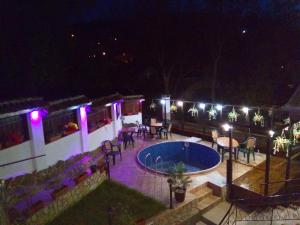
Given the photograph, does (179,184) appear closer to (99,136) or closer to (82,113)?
(82,113)

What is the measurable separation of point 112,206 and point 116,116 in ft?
28.3

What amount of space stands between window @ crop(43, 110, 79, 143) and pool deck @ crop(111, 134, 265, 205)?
10.4 feet

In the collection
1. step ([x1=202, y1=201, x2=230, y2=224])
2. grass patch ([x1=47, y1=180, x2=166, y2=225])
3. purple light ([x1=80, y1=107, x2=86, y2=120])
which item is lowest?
step ([x1=202, y1=201, x2=230, y2=224])

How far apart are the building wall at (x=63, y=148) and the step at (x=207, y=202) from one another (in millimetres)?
7208

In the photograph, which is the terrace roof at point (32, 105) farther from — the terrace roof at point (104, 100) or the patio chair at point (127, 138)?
the patio chair at point (127, 138)

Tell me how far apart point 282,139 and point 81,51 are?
51.4 feet

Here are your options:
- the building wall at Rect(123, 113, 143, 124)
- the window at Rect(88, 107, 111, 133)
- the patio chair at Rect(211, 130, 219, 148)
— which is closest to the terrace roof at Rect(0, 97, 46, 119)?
the window at Rect(88, 107, 111, 133)

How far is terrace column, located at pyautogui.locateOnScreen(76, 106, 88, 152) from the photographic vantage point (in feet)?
A: 50.9

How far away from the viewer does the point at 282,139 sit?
42.7ft

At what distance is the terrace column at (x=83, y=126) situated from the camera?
15516mm

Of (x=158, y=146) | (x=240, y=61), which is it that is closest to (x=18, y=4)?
(x=158, y=146)

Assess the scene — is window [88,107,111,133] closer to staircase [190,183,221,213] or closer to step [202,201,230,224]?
staircase [190,183,221,213]

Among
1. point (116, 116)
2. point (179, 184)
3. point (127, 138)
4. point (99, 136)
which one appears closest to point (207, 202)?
point (179, 184)

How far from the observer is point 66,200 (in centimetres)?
1122
